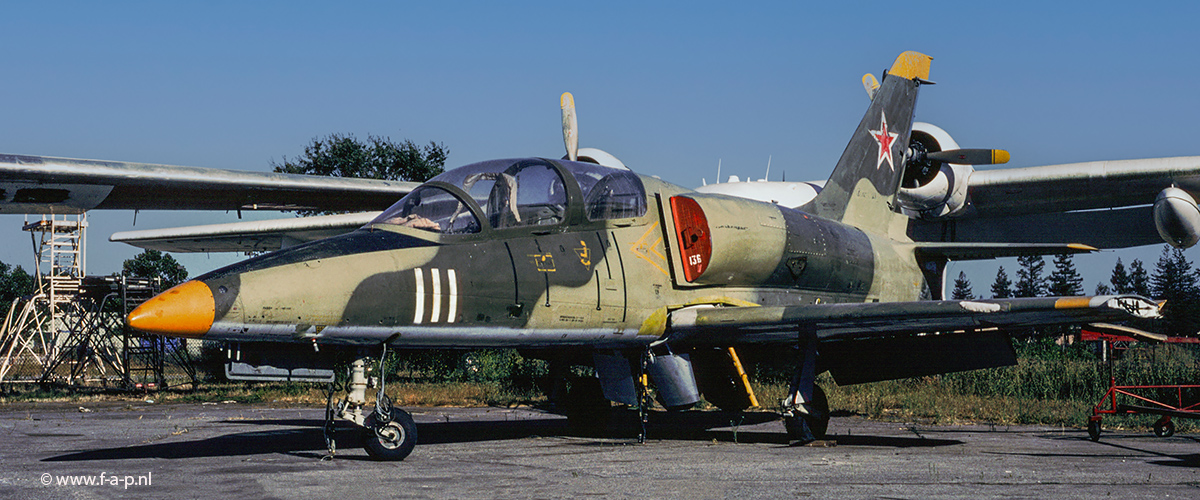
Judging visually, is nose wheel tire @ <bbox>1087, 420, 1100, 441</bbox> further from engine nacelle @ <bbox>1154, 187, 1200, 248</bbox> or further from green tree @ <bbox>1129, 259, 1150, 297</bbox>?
green tree @ <bbox>1129, 259, 1150, 297</bbox>

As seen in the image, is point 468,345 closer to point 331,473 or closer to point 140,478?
point 331,473

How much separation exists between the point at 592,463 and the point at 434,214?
236cm

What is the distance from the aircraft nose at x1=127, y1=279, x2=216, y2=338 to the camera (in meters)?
6.12

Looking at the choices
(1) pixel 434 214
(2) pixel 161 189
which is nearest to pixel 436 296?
(1) pixel 434 214

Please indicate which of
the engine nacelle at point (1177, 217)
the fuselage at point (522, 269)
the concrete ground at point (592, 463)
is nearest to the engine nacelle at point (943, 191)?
the engine nacelle at point (1177, 217)

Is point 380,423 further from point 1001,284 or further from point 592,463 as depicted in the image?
point 1001,284

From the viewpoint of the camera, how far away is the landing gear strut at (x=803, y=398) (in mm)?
9469

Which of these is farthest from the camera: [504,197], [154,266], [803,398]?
[154,266]

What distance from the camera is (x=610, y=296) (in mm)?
8914

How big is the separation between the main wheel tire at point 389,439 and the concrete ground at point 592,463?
173mm

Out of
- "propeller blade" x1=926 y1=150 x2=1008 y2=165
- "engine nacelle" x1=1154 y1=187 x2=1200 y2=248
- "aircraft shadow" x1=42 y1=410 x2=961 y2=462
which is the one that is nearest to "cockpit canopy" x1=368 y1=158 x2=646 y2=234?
"aircraft shadow" x1=42 y1=410 x2=961 y2=462

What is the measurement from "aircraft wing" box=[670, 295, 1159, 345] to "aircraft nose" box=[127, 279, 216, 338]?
14.6 ft

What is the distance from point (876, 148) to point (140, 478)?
1019 cm

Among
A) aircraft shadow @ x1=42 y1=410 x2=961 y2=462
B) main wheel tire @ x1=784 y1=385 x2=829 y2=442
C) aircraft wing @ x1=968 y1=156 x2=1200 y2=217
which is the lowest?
aircraft shadow @ x1=42 y1=410 x2=961 y2=462
